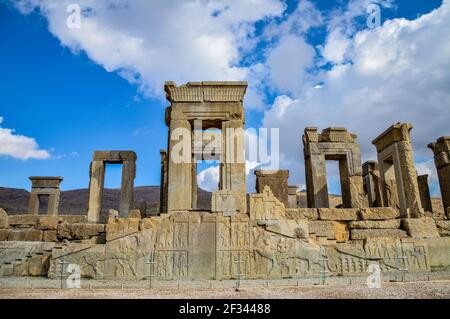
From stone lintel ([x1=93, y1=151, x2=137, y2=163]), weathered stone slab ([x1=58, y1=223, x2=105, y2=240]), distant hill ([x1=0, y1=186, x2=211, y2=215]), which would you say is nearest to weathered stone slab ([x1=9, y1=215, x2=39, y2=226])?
weathered stone slab ([x1=58, y1=223, x2=105, y2=240])

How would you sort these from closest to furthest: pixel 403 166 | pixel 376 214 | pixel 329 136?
pixel 376 214
pixel 403 166
pixel 329 136

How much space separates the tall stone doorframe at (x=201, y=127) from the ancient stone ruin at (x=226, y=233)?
3cm

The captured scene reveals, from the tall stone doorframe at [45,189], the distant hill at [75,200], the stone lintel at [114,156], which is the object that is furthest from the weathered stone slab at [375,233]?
the distant hill at [75,200]

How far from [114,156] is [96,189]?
1.70 m

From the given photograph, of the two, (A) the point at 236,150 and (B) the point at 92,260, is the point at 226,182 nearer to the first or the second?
(A) the point at 236,150

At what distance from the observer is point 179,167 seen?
10289 mm

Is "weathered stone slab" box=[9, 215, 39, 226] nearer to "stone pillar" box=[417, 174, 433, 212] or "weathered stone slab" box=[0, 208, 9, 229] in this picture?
"weathered stone slab" box=[0, 208, 9, 229]

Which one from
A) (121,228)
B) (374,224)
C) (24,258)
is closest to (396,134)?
(374,224)

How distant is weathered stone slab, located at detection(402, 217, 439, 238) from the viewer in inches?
380

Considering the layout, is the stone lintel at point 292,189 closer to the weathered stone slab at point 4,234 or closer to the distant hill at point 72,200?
the distant hill at point 72,200

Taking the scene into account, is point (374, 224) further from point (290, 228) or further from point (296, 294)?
point (296, 294)

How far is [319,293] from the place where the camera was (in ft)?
19.1
